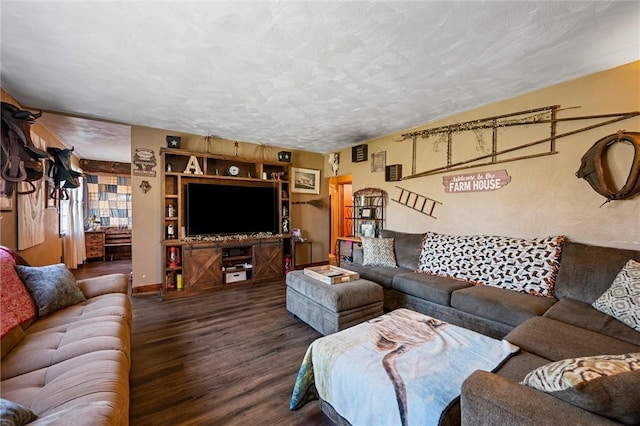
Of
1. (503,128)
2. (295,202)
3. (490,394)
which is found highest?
(503,128)

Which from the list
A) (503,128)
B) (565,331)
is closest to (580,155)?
(503,128)

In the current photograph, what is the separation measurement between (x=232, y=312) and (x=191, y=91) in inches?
102

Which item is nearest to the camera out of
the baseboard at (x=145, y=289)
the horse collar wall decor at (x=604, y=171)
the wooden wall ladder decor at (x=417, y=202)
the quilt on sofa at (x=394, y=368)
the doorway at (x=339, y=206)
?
the quilt on sofa at (x=394, y=368)

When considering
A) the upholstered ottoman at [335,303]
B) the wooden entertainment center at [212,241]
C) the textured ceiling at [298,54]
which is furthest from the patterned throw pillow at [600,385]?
the wooden entertainment center at [212,241]

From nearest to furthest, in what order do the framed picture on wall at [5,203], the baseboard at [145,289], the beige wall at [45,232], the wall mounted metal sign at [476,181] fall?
the framed picture on wall at [5,203] → the beige wall at [45,232] → the wall mounted metal sign at [476,181] → the baseboard at [145,289]

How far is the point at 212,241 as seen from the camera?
4.23 m

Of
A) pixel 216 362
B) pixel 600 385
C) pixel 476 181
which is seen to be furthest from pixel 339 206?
pixel 600 385

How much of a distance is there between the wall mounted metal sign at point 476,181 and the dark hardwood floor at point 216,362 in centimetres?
261

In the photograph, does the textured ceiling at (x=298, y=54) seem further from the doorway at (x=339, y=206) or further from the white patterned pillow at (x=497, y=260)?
the doorway at (x=339, y=206)

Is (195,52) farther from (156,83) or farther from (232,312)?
(232,312)

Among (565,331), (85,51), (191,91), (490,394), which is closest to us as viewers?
(490,394)

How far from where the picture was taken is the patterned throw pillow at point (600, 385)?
2.59 ft

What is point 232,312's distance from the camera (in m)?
3.31

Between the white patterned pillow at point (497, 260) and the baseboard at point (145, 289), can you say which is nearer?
the white patterned pillow at point (497, 260)
